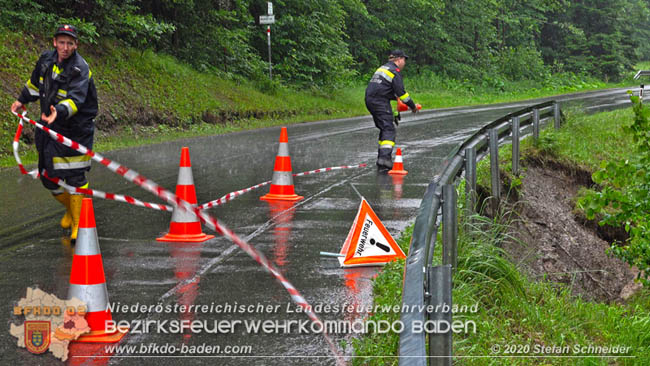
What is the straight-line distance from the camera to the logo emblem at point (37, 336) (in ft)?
15.8

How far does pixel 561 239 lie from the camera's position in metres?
11.9

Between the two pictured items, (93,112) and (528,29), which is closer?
(93,112)

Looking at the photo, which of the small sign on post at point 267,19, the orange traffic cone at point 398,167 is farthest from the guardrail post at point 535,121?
the small sign on post at point 267,19

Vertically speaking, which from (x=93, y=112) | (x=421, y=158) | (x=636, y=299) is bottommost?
(x=636, y=299)

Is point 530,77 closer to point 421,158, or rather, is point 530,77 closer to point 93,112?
point 421,158

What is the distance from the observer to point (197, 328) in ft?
17.2

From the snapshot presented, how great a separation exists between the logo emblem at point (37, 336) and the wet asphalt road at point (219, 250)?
61 mm

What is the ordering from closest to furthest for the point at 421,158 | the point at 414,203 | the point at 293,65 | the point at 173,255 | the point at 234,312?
1. the point at 234,312
2. the point at 173,255
3. the point at 414,203
4. the point at 421,158
5. the point at 293,65

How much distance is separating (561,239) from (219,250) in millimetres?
6345

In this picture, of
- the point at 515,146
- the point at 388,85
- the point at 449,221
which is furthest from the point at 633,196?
the point at 388,85

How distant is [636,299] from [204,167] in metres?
7.44

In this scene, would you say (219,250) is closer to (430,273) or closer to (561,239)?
(430,273)

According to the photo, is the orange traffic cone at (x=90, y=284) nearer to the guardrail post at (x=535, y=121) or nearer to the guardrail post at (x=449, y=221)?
the guardrail post at (x=449, y=221)

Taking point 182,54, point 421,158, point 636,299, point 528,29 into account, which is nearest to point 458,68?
point 528,29
